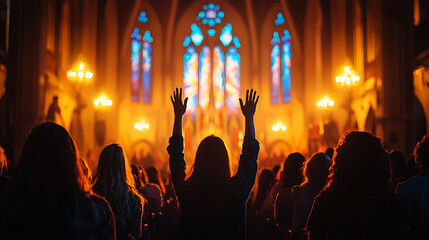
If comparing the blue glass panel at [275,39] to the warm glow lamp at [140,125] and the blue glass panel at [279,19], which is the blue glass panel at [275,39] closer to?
the blue glass panel at [279,19]

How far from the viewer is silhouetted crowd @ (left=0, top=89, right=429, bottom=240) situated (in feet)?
6.82

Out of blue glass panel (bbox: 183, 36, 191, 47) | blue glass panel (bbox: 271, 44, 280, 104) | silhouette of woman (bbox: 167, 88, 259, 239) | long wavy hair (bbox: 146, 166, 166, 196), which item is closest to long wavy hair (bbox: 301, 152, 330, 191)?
silhouette of woman (bbox: 167, 88, 259, 239)

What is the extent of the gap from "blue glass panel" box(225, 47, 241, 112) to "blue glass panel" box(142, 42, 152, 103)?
4247 millimetres

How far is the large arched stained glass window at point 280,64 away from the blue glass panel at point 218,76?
110 inches

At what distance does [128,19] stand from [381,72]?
13973mm

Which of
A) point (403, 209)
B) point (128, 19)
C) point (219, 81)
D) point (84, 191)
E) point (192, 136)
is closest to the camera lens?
point (84, 191)

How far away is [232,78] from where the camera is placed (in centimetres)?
2661

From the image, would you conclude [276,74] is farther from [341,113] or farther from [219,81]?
[341,113]

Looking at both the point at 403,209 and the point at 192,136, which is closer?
the point at 403,209

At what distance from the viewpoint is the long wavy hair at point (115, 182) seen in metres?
3.39

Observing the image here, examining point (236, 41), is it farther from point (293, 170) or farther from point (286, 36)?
point (293, 170)

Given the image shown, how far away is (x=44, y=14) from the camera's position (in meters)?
12.9

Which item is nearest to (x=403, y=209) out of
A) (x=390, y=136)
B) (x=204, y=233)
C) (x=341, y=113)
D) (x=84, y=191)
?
(x=204, y=233)

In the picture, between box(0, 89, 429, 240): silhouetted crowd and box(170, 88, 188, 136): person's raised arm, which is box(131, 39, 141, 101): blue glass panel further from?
box(170, 88, 188, 136): person's raised arm
